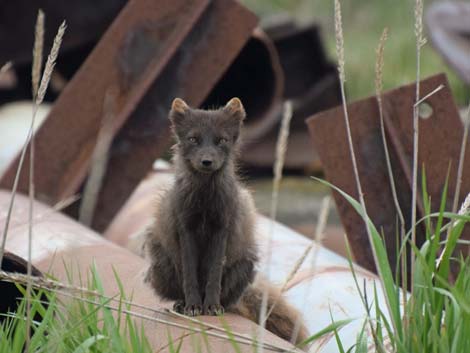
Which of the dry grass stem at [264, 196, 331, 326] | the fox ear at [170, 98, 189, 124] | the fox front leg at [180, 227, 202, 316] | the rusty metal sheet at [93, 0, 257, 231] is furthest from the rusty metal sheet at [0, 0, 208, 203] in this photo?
the dry grass stem at [264, 196, 331, 326]

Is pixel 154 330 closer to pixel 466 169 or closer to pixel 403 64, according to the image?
pixel 466 169

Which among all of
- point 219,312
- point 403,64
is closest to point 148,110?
point 219,312

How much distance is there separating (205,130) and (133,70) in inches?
72.3

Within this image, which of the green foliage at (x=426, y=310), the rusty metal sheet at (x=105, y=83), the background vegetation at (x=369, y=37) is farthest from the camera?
the background vegetation at (x=369, y=37)

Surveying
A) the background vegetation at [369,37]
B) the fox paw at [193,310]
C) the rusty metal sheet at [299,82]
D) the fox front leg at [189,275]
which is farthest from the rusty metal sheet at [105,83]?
the background vegetation at [369,37]

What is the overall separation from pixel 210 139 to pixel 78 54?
6428mm

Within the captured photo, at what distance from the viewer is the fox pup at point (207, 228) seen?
13.8ft

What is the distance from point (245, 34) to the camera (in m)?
5.91

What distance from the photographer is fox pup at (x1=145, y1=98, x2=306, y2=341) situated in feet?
13.8

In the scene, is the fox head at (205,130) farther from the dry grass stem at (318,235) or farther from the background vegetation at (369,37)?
the background vegetation at (369,37)

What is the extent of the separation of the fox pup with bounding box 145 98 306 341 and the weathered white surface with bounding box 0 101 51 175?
3.76 m

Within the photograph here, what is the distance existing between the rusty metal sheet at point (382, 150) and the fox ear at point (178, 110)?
933 millimetres

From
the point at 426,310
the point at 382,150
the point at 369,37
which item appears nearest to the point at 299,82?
the point at 369,37

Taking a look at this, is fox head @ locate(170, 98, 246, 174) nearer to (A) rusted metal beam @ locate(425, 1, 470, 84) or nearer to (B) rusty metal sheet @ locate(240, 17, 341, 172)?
(A) rusted metal beam @ locate(425, 1, 470, 84)
